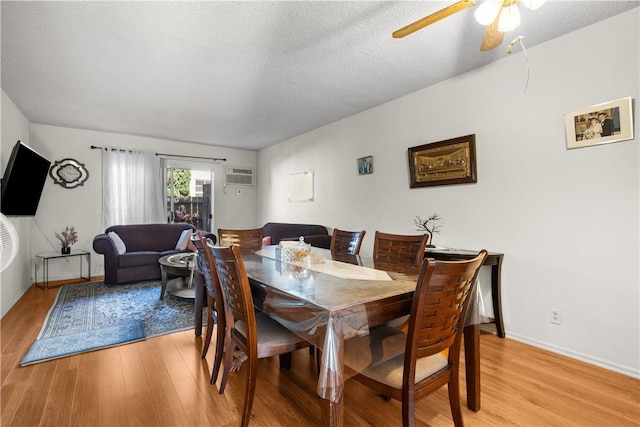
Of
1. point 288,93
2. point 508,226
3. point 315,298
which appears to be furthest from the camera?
point 288,93

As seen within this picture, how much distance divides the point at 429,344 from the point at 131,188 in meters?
5.46

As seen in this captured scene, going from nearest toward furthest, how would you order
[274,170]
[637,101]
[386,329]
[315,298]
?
[315,298]
[386,329]
[637,101]
[274,170]

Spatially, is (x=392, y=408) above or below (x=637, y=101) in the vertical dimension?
below

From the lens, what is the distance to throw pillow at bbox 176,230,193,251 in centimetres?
486

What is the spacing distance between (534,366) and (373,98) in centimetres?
297

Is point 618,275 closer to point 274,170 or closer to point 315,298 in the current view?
point 315,298

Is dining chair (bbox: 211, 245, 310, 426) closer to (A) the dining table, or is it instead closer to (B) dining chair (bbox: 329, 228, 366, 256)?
(A) the dining table

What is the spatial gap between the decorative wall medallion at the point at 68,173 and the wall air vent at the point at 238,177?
2331 millimetres

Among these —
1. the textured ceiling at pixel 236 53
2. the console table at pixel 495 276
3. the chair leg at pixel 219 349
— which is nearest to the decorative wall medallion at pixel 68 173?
the textured ceiling at pixel 236 53

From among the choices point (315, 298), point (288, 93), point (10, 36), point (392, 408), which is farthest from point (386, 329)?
point (10, 36)

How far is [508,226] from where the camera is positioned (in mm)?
2629

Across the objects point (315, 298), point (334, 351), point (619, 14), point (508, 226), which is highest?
point (619, 14)

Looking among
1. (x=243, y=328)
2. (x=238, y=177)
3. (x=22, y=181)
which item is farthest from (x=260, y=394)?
(x=238, y=177)

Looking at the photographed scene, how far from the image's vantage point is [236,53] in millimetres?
2496
